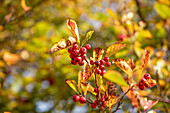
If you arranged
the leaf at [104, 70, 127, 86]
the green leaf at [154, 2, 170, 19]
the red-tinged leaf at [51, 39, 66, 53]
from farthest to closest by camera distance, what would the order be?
the green leaf at [154, 2, 170, 19], the red-tinged leaf at [51, 39, 66, 53], the leaf at [104, 70, 127, 86]

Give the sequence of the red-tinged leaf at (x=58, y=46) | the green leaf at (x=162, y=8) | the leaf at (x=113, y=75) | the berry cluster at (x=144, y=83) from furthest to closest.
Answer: the green leaf at (x=162, y=8) < the berry cluster at (x=144, y=83) < the red-tinged leaf at (x=58, y=46) < the leaf at (x=113, y=75)

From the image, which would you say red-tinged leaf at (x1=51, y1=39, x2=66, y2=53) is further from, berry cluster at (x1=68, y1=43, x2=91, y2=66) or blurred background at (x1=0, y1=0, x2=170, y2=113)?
blurred background at (x1=0, y1=0, x2=170, y2=113)

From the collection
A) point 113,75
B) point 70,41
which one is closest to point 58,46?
point 70,41

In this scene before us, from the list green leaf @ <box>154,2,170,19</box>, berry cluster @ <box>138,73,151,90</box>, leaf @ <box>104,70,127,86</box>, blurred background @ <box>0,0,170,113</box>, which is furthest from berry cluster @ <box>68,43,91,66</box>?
green leaf @ <box>154,2,170,19</box>

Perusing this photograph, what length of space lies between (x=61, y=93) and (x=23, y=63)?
1.13m

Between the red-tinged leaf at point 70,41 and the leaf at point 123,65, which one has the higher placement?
the red-tinged leaf at point 70,41

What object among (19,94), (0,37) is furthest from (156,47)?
(0,37)

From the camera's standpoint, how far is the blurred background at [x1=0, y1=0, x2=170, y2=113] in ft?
6.82

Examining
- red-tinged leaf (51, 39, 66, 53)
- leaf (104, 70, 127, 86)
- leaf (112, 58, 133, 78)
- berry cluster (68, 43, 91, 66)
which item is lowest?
leaf (104, 70, 127, 86)

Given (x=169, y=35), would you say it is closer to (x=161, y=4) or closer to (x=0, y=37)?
(x=161, y=4)

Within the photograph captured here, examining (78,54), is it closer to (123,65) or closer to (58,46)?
(58,46)

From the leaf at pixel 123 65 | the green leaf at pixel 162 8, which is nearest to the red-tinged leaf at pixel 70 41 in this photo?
the leaf at pixel 123 65

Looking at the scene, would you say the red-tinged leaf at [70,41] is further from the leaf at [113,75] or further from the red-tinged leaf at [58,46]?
the leaf at [113,75]

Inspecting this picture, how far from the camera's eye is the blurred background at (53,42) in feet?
6.82
